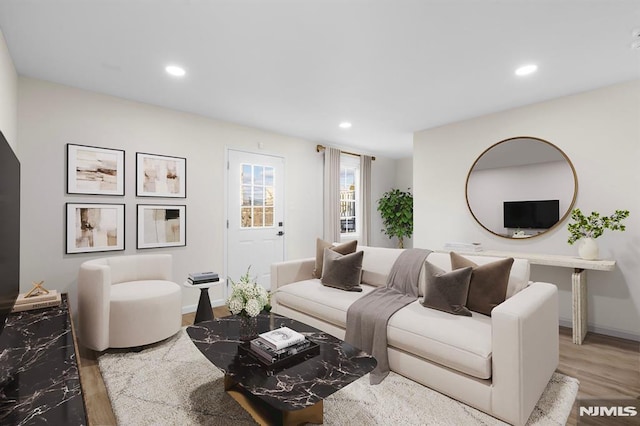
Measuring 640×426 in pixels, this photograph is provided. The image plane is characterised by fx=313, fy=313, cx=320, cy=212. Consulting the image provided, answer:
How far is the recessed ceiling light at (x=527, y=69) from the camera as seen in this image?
8.88 feet

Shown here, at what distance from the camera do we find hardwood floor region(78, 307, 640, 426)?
1.96 meters

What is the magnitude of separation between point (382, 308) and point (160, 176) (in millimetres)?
2911

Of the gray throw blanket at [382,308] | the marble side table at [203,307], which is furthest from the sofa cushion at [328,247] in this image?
the marble side table at [203,307]

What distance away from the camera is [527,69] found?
276cm

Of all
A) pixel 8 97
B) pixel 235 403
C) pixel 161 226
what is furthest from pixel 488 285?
pixel 8 97

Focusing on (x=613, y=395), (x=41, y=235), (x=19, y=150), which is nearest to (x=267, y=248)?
(x=41, y=235)

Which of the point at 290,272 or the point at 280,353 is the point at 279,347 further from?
the point at 290,272

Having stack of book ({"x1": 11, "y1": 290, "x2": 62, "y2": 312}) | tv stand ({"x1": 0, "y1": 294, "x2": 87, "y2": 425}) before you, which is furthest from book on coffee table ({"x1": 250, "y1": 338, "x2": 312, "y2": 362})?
stack of book ({"x1": 11, "y1": 290, "x2": 62, "y2": 312})

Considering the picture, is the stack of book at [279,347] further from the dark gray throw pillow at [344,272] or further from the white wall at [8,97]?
the white wall at [8,97]

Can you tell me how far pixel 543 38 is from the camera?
229 cm

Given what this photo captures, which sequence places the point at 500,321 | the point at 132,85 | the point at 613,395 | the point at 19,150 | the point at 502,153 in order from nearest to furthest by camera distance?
the point at 500,321, the point at 613,395, the point at 19,150, the point at 132,85, the point at 502,153

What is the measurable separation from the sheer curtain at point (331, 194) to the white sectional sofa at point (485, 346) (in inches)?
111

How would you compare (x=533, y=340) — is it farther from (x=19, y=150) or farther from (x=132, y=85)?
(x=19, y=150)

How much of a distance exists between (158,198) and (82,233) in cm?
81
